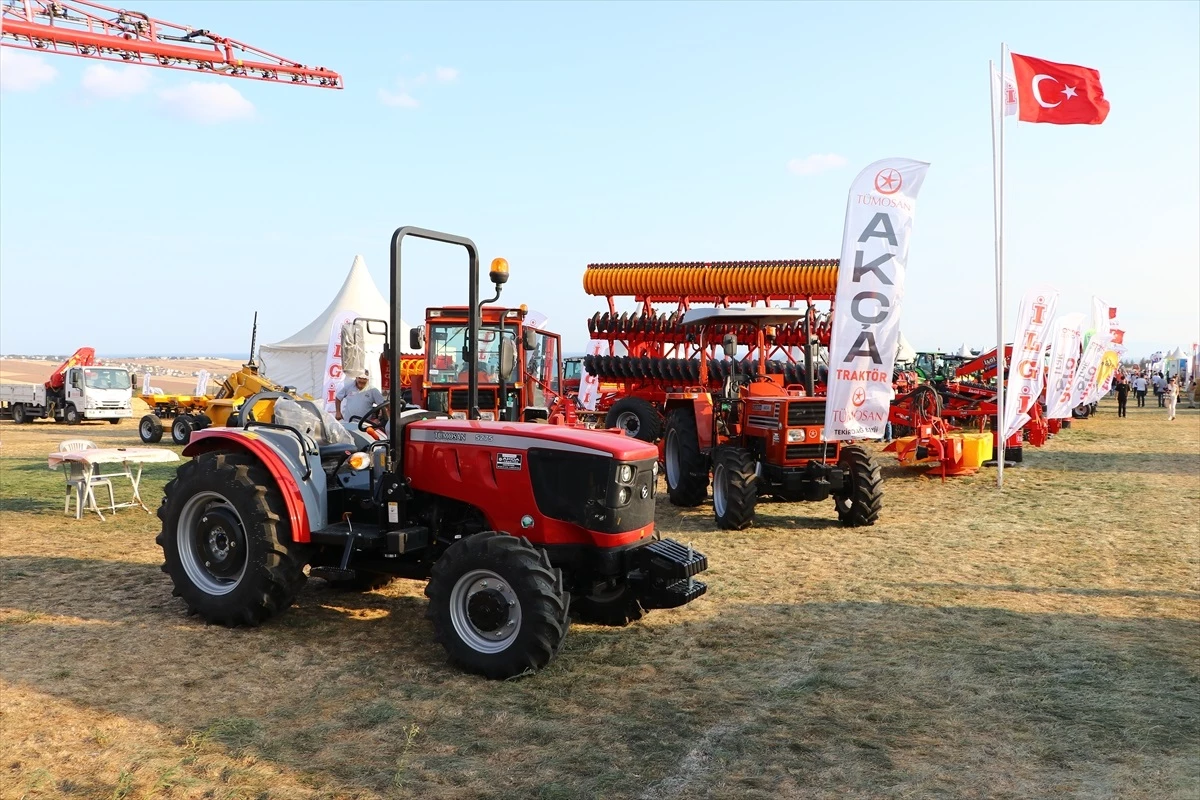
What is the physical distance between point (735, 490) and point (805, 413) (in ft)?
3.26

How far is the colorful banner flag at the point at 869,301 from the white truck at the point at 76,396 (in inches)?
823

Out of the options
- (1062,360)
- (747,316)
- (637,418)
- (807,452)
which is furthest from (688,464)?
(1062,360)

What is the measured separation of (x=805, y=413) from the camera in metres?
8.23

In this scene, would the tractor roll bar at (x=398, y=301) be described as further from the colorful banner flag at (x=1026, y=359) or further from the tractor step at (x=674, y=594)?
the colorful banner flag at (x=1026, y=359)

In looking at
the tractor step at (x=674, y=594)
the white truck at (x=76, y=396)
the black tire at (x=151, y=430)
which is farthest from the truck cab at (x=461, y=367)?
the white truck at (x=76, y=396)

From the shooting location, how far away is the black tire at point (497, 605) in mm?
3982

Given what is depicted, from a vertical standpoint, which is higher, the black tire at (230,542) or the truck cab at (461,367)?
the truck cab at (461,367)

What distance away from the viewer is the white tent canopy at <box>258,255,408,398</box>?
904 inches

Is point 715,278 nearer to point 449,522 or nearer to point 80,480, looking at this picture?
point 80,480

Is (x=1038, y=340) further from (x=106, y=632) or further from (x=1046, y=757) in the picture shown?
(x=106, y=632)

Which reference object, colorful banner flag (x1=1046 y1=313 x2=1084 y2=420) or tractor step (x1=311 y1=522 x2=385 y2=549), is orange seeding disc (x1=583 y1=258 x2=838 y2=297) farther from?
tractor step (x1=311 y1=522 x2=385 y2=549)

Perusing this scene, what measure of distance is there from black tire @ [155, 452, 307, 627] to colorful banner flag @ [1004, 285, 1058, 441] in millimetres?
9367

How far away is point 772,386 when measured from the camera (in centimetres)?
926

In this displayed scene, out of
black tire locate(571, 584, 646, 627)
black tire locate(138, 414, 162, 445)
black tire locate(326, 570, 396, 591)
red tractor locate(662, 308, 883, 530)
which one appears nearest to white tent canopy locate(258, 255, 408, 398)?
black tire locate(138, 414, 162, 445)
